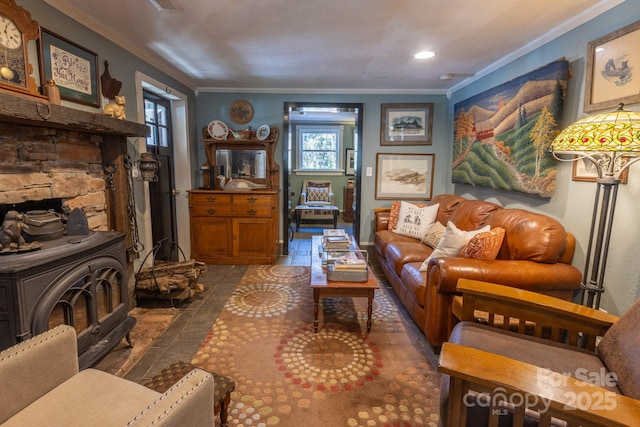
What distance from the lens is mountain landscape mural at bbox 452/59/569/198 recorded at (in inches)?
91.4

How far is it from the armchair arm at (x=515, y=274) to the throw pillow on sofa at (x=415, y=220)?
1600 mm

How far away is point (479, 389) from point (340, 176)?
20.9ft

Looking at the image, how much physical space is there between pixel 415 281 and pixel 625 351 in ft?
4.29

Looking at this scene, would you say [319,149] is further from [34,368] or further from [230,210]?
[34,368]

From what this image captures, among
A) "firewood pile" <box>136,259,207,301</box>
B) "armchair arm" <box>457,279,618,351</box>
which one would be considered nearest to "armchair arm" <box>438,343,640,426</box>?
"armchair arm" <box>457,279,618,351</box>

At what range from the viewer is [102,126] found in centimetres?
210

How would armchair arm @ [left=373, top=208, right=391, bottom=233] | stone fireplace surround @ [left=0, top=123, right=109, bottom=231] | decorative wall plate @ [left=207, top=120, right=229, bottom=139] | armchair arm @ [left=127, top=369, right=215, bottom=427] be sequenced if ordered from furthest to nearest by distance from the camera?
decorative wall plate @ [left=207, top=120, right=229, bottom=139], armchair arm @ [left=373, top=208, right=391, bottom=233], stone fireplace surround @ [left=0, top=123, right=109, bottom=231], armchair arm @ [left=127, top=369, right=215, bottom=427]

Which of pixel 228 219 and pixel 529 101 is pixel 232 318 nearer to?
pixel 228 219

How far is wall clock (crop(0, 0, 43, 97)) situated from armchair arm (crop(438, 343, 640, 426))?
2448 millimetres

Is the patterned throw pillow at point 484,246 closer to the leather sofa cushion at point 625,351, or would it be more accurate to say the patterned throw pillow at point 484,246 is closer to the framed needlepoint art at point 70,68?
the leather sofa cushion at point 625,351

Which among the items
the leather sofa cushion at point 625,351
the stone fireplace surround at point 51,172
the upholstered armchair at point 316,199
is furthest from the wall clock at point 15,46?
the upholstered armchair at point 316,199

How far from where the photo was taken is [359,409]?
170cm

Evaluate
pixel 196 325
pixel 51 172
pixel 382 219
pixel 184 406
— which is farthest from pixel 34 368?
pixel 382 219

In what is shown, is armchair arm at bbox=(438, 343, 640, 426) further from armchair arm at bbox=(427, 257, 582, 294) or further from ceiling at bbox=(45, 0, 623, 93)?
ceiling at bbox=(45, 0, 623, 93)
